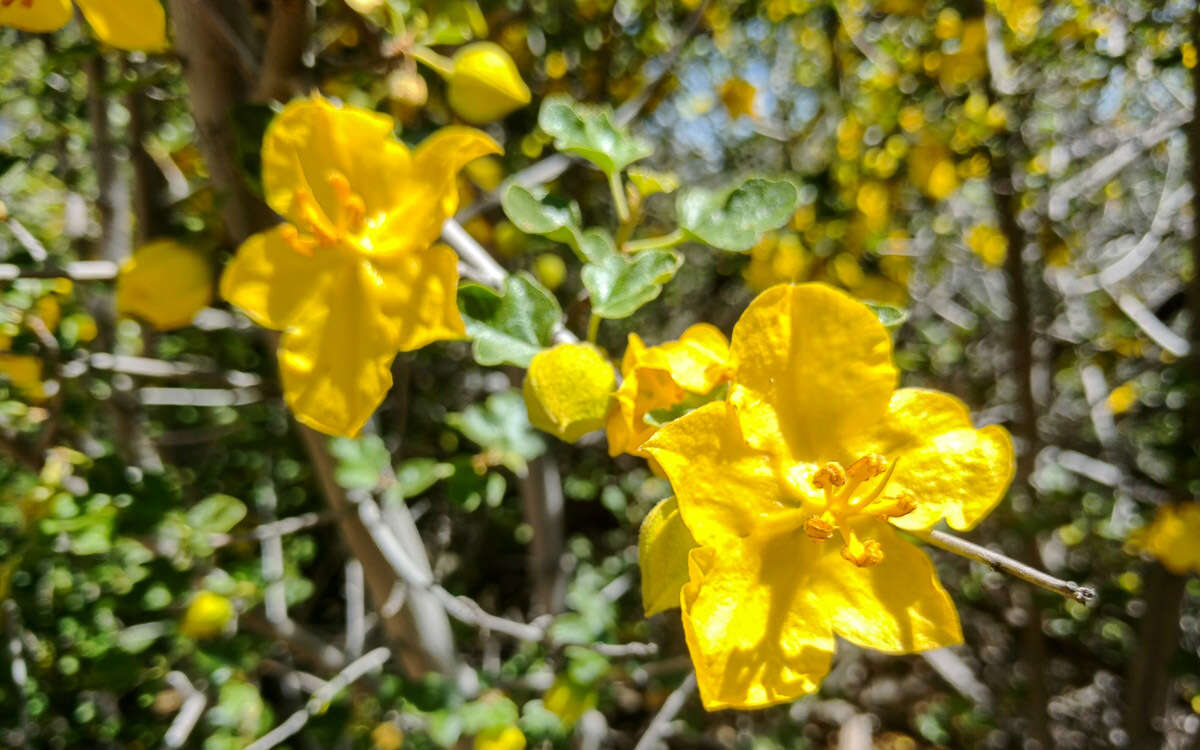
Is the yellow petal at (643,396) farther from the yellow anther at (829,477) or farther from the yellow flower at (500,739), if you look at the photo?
the yellow flower at (500,739)

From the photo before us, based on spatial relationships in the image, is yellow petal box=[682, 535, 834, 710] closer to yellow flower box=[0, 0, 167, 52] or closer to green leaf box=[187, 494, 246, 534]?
yellow flower box=[0, 0, 167, 52]

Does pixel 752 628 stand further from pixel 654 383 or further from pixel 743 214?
pixel 743 214

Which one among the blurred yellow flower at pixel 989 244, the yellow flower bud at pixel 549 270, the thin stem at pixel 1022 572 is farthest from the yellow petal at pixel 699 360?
the blurred yellow flower at pixel 989 244

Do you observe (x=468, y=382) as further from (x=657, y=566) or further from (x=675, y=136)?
(x=657, y=566)

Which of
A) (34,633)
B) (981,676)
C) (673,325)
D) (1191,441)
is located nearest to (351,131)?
(34,633)

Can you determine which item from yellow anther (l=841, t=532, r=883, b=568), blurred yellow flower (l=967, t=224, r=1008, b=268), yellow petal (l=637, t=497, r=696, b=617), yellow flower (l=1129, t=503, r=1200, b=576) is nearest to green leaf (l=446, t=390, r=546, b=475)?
yellow petal (l=637, t=497, r=696, b=617)

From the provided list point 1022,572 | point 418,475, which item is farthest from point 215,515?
point 1022,572
